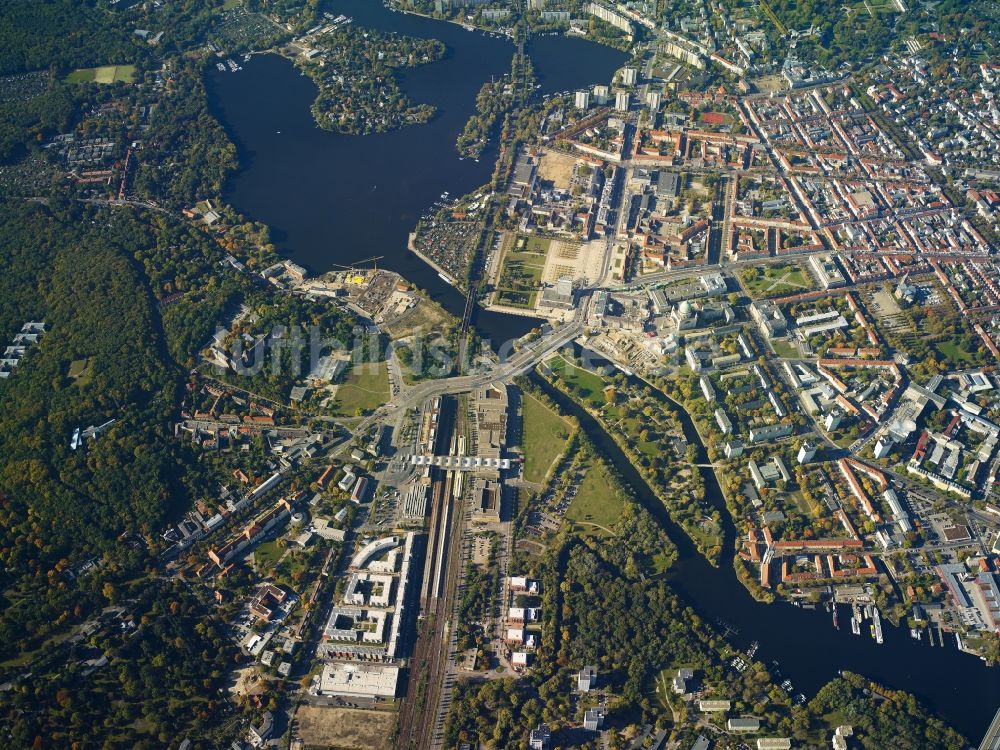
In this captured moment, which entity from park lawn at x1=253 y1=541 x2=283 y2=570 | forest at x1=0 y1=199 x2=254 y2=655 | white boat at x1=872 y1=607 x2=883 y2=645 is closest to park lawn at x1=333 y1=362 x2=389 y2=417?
forest at x1=0 y1=199 x2=254 y2=655

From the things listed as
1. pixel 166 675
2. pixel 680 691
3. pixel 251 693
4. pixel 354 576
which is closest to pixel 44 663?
pixel 166 675

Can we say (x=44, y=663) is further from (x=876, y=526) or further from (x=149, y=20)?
(x=149, y=20)

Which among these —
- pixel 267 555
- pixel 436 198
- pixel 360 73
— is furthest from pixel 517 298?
pixel 360 73

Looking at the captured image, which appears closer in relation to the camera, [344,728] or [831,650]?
[344,728]

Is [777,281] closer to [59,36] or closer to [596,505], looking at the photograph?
[596,505]

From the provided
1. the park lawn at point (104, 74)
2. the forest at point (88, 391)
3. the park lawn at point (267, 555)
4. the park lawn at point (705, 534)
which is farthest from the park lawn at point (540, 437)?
the park lawn at point (104, 74)

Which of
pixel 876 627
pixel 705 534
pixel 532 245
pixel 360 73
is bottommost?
pixel 876 627
